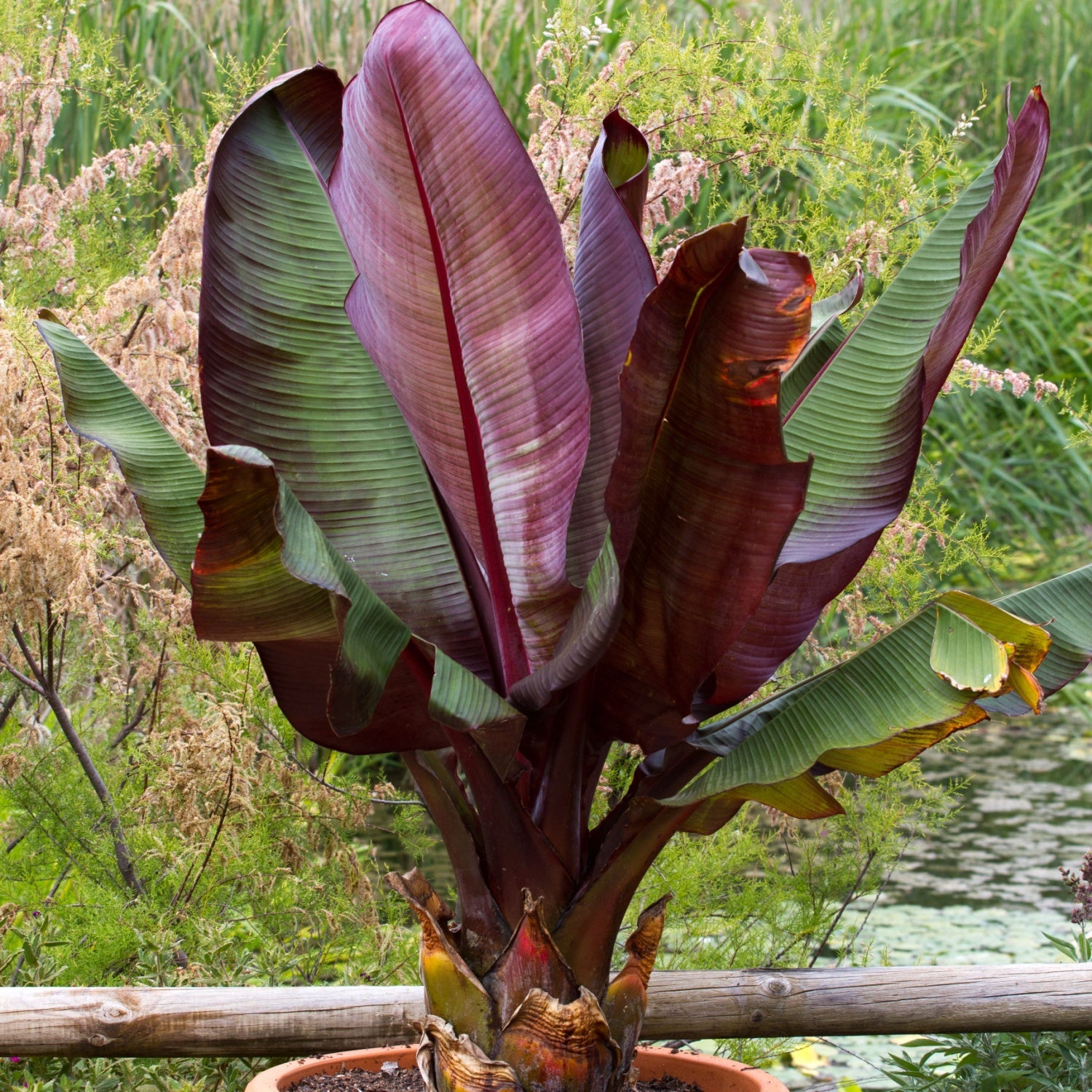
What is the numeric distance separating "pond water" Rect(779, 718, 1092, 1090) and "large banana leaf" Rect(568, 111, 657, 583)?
5.42ft

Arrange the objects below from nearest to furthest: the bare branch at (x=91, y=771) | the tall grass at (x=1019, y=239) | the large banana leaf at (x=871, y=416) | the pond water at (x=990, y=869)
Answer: the large banana leaf at (x=871, y=416) → the bare branch at (x=91, y=771) → the pond water at (x=990, y=869) → the tall grass at (x=1019, y=239)

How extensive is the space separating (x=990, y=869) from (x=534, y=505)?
12.6ft

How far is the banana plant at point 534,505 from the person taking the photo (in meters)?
1.25

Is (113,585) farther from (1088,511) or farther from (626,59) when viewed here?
(1088,511)

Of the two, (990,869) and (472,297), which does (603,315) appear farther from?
(990,869)

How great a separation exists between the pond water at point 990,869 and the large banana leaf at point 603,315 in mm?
1652

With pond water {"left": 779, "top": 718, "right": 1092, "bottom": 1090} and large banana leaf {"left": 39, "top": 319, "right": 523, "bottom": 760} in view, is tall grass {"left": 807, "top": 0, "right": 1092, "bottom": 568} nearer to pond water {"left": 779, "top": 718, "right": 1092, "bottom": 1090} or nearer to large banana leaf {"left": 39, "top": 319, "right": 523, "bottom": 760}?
pond water {"left": 779, "top": 718, "right": 1092, "bottom": 1090}

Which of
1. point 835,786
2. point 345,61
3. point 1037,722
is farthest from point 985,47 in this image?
point 835,786

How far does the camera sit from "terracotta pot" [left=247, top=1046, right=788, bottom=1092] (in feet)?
5.57

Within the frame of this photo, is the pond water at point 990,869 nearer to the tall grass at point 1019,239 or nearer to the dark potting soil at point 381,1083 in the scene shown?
the tall grass at point 1019,239

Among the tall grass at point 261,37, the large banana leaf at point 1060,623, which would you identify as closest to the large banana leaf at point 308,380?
the large banana leaf at point 1060,623

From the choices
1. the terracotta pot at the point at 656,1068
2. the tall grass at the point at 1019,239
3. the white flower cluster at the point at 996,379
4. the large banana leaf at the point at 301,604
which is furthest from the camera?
the tall grass at the point at 1019,239

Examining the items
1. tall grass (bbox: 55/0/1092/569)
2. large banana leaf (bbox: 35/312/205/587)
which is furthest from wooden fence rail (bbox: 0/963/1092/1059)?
tall grass (bbox: 55/0/1092/569)

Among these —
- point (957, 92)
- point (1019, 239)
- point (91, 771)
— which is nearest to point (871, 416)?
point (91, 771)
